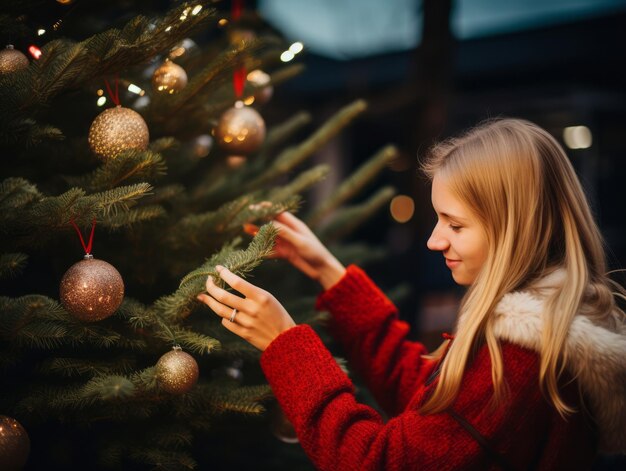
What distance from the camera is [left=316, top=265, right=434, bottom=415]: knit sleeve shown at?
1.47 m

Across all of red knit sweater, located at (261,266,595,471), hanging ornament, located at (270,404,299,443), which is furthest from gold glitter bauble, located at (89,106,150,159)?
hanging ornament, located at (270,404,299,443)

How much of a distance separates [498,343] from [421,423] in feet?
0.68

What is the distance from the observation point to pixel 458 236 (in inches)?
45.7

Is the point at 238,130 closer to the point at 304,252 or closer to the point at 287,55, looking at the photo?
the point at 287,55

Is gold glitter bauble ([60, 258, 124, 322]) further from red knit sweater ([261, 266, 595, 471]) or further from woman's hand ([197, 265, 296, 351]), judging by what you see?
red knit sweater ([261, 266, 595, 471])

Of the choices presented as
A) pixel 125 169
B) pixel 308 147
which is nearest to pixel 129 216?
pixel 125 169

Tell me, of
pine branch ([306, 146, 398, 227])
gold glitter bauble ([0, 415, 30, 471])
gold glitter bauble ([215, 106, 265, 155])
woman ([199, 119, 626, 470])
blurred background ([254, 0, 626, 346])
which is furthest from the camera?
blurred background ([254, 0, 626, 346])

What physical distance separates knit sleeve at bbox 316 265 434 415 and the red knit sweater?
0.36 meters

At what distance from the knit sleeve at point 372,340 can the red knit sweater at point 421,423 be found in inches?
14.0

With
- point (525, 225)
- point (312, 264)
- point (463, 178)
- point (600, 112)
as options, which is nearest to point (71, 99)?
point (312, 264)

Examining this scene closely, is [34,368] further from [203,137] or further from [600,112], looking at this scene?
[600,112]

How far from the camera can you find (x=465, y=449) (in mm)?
987

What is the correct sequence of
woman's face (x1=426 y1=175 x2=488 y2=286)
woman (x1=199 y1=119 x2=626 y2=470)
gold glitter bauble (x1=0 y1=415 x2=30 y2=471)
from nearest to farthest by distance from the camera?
gold glitter bauble (x1=0 y1=415 x2=30 y2=471) < woman (x1=199 y1=119 x2=626 y2=470) < woman's face (x1=426 y1=175 x2=488 y2=286)

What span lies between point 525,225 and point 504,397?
0.34m
